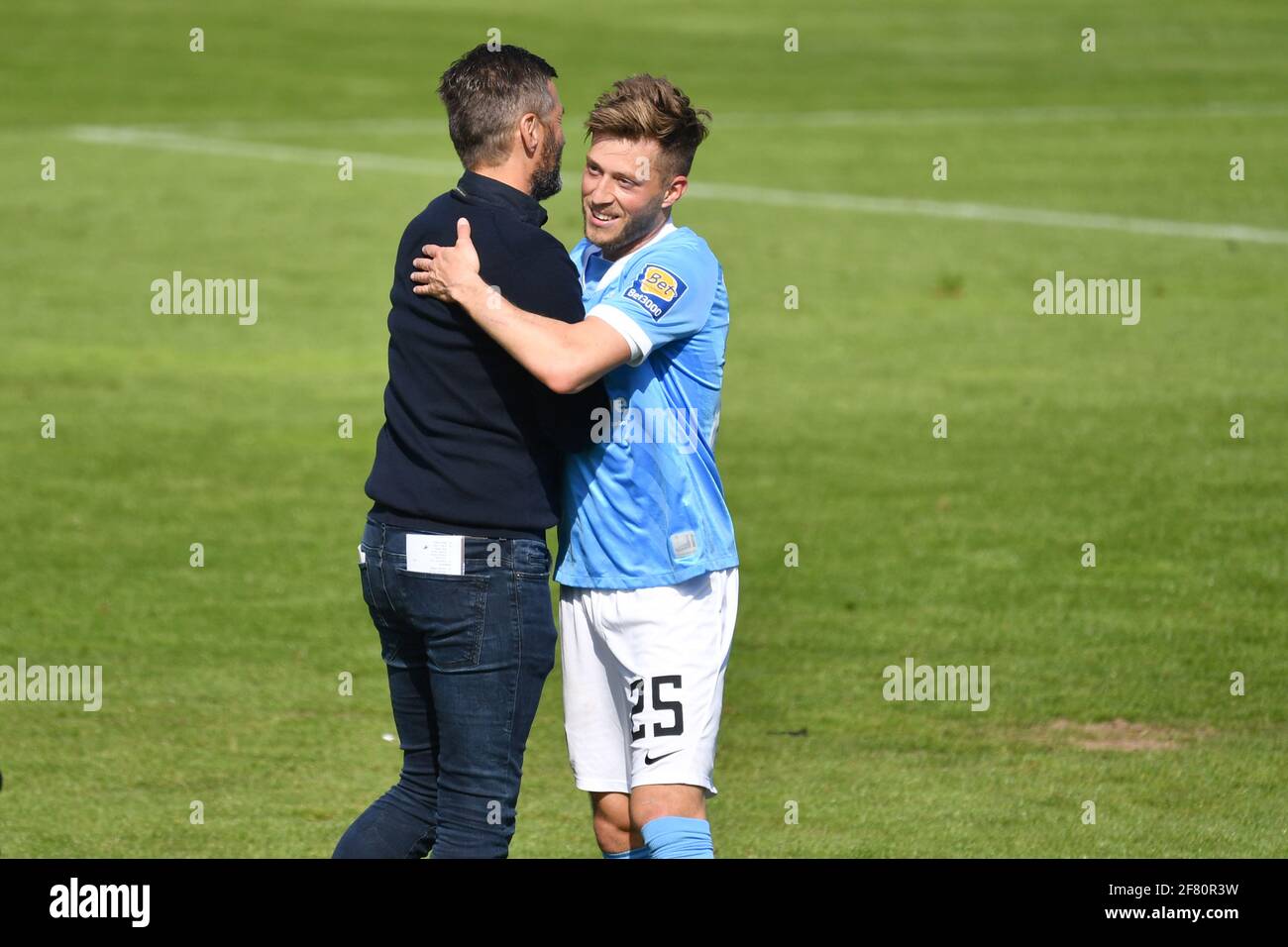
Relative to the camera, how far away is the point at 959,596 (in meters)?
9.98

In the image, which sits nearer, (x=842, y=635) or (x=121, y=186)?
(x=842, y=635)

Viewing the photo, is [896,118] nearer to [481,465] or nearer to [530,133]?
[530,133]

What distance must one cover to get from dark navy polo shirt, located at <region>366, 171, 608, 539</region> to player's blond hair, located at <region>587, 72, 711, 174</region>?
0.33m

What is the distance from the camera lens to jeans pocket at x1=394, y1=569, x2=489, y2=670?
16.1ft

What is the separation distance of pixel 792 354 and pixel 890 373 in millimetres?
1081

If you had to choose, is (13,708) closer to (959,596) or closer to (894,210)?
Answer: (959,596)

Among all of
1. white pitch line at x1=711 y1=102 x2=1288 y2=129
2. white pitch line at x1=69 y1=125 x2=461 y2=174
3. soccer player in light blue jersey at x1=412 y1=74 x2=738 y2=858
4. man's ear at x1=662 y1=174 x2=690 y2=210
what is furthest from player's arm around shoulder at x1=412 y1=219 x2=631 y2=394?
white pitch line at x1=711 y1=102 x2=1288 y2=129

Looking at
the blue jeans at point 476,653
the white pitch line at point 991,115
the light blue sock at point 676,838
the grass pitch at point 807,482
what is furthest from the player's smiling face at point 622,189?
the white pitch line at point 991,115

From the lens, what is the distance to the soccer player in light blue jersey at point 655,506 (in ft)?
16.7

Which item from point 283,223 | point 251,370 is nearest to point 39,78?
point 283,223

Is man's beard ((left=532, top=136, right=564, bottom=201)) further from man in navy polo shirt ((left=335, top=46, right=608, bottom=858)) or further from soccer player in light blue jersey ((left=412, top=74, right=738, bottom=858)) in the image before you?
soccer player in light blue jersey ((left=412, top=74, right=738, bottom=858))

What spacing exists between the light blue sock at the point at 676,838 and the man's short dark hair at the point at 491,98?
1.72 metres

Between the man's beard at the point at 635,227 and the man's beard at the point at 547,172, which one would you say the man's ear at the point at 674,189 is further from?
the man's beard at the point at 547,172
